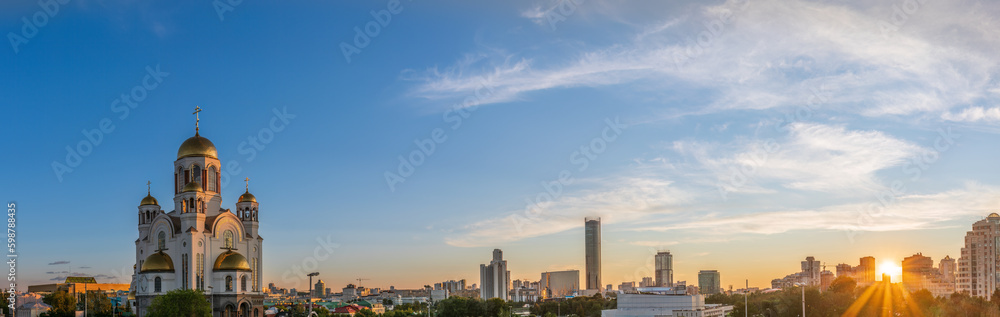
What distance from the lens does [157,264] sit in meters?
63.0

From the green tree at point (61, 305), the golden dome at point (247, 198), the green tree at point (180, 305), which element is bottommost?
the green tree at point (61, 305)

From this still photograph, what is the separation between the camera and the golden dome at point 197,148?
67.1 metres

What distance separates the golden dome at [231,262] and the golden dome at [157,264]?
142 inches

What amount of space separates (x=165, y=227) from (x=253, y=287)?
891 cm

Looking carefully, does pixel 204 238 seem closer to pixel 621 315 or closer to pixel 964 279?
pixel 621 315

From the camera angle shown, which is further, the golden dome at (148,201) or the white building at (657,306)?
the white building at (657,306)

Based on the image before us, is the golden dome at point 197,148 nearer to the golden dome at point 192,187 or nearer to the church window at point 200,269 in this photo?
the golden dome at point 192,187

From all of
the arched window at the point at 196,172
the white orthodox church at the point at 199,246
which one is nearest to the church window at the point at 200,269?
the white orthodox church at the point at 199,246

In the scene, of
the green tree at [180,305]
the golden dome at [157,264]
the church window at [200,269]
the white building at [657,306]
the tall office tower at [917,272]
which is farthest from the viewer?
the tall office tower at [917,272]

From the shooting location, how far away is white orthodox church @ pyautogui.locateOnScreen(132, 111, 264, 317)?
6303 centimetres

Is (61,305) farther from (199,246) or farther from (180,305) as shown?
(180,305)

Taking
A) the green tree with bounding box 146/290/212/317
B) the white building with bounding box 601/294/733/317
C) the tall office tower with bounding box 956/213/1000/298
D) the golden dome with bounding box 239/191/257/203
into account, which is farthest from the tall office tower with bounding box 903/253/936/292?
the green tree with bounding box 146/290/212/317

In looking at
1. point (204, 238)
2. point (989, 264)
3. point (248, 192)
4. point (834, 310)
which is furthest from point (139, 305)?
point (989, 264)

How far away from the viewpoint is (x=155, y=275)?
62.8m
